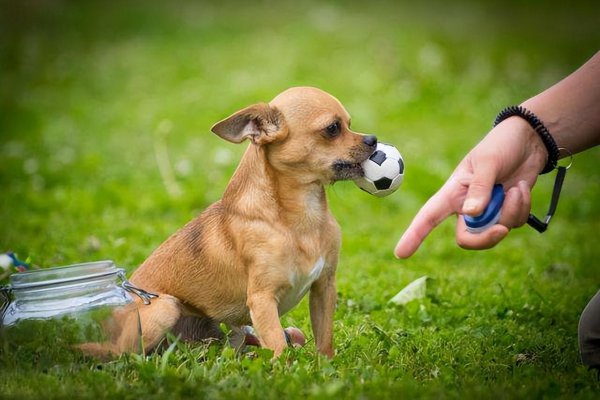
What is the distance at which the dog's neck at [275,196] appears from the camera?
4.01 m

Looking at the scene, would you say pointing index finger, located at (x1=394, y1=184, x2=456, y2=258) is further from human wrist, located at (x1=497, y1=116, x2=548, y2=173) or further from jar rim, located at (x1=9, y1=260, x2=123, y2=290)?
jar rim, located at (x1=9, y1=260, x2=123, y2=290)

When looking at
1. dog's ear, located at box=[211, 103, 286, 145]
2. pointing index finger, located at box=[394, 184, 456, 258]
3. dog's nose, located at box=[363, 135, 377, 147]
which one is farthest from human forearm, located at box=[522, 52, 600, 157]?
dog's ear, located at box=[211, 103, 286, 145]

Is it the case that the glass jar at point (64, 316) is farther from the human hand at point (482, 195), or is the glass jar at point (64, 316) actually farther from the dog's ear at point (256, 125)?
the human hand at point (482, 195)

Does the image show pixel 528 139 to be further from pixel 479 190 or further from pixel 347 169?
pixel 347 169

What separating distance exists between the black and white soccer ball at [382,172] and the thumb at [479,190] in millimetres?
871

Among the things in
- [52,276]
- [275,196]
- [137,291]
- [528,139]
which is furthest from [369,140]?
[52,276]

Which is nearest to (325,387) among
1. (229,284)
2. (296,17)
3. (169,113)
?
(229,284)

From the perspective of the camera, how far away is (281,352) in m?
3.75

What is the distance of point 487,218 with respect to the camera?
3125 mm

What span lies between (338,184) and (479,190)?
5913mm

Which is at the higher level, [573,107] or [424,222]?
[573,107]

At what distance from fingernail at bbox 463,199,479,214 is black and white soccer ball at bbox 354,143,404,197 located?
98cm

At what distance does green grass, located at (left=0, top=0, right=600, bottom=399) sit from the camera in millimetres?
3520

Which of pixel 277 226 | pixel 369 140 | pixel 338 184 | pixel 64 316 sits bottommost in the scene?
pixel 64 316
